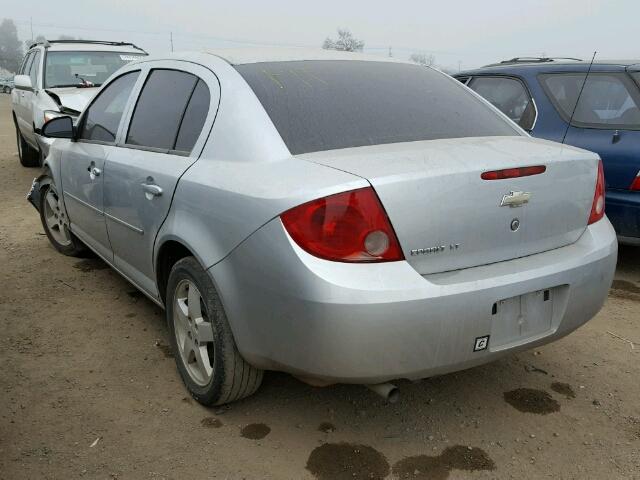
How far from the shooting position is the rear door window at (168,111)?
9.16 ft

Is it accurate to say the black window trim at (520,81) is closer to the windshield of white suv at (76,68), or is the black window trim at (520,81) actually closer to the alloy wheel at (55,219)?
the alloy wheel at (55,219)

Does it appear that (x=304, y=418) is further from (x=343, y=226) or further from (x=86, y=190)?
(x=86, y=190)

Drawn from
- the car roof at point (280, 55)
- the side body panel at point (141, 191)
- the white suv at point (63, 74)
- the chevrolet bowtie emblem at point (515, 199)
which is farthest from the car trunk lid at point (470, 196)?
the white suv at point (63, 74)

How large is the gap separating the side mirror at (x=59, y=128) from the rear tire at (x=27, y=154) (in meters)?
6.06

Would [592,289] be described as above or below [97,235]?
above

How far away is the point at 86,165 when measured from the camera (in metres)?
3.77

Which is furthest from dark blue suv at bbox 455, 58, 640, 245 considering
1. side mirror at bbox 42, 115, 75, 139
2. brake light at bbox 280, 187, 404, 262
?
side mirror at bbox 42, 115, 75, 139

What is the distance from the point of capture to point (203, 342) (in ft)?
8.79

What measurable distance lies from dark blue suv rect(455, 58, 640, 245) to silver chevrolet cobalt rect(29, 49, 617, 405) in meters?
1.76

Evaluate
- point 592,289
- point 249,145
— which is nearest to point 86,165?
point 249,145

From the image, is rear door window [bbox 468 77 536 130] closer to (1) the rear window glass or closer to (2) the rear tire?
(1) the rear window glass

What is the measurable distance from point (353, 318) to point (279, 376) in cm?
119

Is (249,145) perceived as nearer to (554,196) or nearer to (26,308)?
(554,196)

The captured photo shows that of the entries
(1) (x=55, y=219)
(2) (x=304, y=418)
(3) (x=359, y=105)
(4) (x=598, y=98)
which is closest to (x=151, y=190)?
(3) (x=359, y=105)
